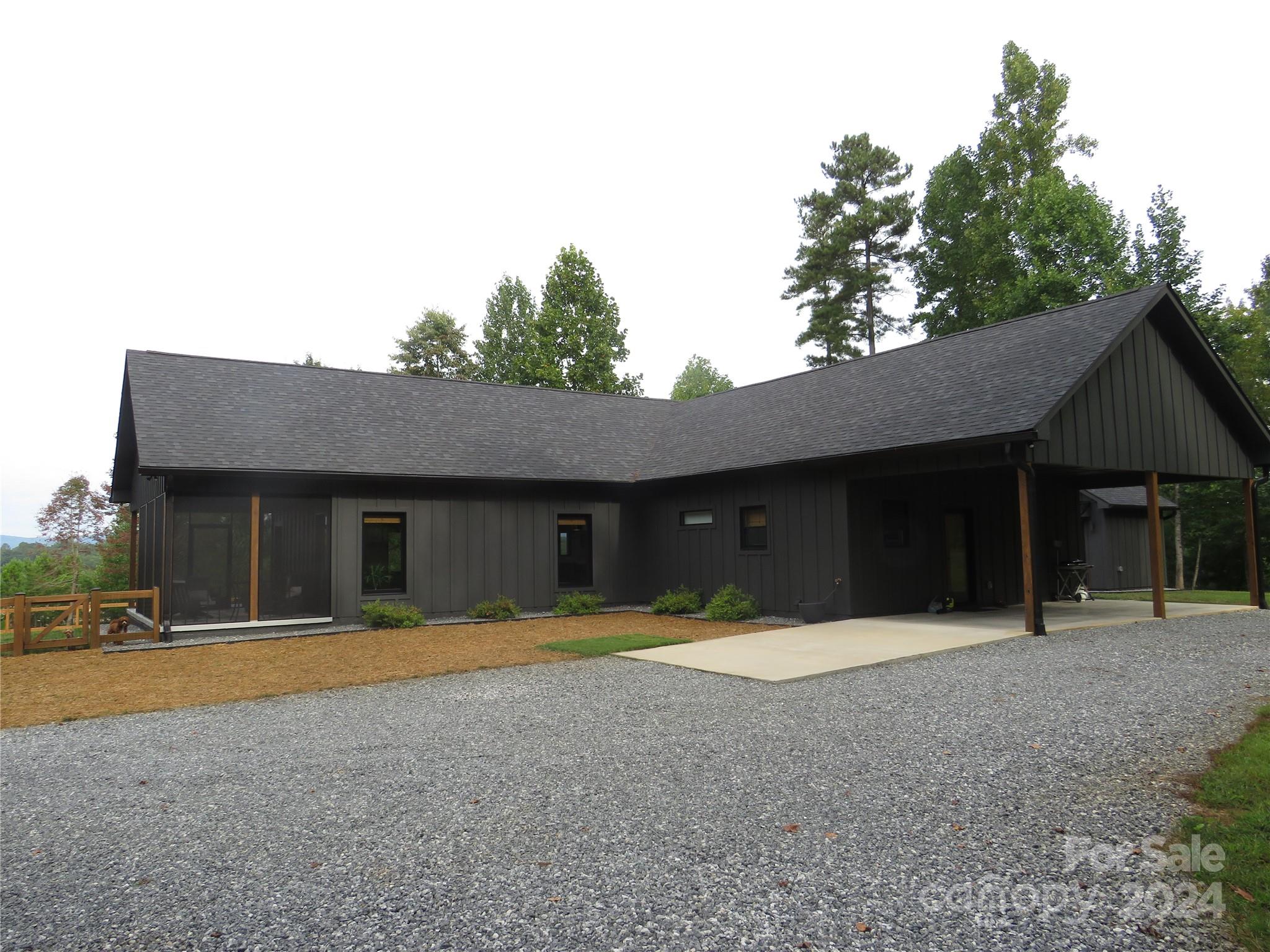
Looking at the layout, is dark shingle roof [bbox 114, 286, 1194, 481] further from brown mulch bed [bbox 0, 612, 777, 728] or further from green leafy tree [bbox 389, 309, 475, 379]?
green leafy tree [bbox 389, 309, 475, 379]

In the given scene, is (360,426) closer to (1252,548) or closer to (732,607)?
(732,607)

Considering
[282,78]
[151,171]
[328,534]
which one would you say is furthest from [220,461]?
[282,78]

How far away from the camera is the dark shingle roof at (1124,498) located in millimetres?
22172

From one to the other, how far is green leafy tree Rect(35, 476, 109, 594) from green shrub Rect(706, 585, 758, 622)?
20.2m

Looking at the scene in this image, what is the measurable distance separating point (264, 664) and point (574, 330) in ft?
86.6

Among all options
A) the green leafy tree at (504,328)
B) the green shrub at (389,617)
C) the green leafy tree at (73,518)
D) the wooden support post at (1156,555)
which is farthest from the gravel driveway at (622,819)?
the green leafy tree at (504,328)

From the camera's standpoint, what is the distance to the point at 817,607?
41.9 feet

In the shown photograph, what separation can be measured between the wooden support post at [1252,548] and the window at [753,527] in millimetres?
8540

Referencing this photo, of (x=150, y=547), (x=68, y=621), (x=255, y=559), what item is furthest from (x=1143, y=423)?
(x=150, y=547)

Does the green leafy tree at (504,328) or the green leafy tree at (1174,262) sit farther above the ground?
the green leafy tree at (504,328)

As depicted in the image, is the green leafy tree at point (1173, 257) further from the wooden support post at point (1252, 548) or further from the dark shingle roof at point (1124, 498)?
the wooden support post at point (1252, 548)

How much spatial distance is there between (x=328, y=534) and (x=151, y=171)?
6.79 m

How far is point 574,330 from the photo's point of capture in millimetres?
34594

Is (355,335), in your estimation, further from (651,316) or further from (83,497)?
(83,497)
